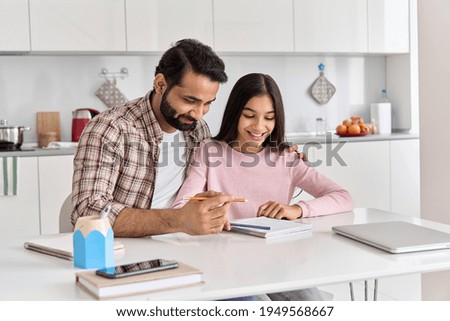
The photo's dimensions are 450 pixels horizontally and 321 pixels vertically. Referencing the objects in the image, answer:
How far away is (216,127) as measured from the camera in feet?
15.8

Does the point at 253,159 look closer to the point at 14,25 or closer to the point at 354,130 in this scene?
the point at 14,25

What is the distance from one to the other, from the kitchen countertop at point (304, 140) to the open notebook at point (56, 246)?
6.65ft

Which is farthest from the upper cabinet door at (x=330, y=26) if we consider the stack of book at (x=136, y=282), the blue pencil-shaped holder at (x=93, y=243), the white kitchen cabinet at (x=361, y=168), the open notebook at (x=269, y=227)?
the stack of book at (x=136, y=282)

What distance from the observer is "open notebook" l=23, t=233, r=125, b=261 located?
1731 millimetres

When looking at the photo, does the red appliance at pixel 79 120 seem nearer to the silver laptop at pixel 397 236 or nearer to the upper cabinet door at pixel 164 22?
the upper cabinet door at pixel 164 22

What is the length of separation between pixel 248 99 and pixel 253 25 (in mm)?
2122

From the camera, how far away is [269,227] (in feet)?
6.46

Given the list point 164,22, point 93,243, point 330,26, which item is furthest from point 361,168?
point 93,243

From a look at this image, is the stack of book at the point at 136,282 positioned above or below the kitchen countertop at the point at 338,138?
below

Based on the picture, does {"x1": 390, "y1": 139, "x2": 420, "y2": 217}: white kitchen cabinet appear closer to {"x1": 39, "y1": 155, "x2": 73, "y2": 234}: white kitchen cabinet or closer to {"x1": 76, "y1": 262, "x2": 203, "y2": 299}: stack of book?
{"x1": 39, "y1": 155, "x2": 73, "y2": 234}: white kitchen cabinet

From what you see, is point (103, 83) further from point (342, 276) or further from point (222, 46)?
point (342, 276)

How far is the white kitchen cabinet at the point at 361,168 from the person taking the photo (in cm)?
452

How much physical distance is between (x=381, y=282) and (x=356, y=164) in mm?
922
